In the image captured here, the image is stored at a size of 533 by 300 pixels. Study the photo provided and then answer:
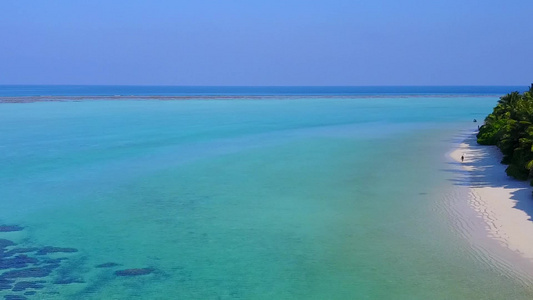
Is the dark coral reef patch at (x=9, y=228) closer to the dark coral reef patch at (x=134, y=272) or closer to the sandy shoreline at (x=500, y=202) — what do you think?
the dark coral reef patch at (x=134, y=272)

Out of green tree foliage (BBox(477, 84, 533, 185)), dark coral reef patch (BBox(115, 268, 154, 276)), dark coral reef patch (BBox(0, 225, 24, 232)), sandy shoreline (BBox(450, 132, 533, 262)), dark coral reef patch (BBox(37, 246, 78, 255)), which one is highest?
green tree foliage (BBox(477, 84, 533, 185))

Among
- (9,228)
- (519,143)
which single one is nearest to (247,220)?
(9,228)

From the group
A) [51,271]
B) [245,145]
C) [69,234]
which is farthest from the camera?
[245,145]

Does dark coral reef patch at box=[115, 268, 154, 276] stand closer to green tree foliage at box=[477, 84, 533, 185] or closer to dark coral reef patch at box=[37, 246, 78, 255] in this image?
dark coral reef patch at box=[37, 246, 78, 255]

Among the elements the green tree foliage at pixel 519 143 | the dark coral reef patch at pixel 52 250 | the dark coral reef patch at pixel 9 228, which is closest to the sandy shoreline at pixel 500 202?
the green tree foliage at pixel 519 143

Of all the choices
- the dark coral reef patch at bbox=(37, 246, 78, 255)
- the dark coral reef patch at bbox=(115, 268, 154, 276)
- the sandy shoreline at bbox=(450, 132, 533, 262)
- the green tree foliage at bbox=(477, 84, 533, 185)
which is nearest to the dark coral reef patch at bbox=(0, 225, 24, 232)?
the dark coral reef patch at bbox=(37, 246, 78, 255)

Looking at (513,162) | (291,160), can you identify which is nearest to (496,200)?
(513,162)

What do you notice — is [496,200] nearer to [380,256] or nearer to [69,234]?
[380,256]
